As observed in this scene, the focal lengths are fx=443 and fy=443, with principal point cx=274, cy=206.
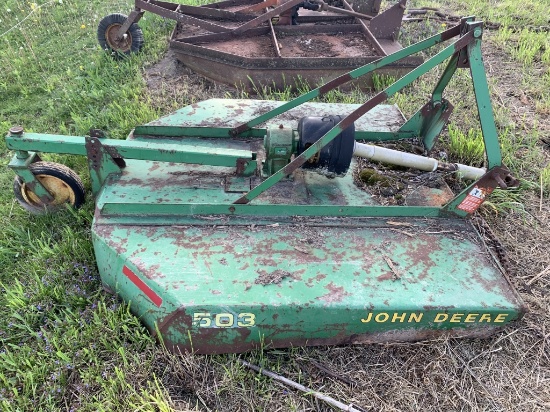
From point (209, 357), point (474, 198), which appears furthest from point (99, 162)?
point (474, 198)

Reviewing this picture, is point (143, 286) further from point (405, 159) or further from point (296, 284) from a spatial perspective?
point (405, 159)

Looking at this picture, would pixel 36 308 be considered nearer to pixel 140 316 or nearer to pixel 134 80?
pixel 140 316

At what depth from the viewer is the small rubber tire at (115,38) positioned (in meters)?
5.10

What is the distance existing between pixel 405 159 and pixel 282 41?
293 centimetres

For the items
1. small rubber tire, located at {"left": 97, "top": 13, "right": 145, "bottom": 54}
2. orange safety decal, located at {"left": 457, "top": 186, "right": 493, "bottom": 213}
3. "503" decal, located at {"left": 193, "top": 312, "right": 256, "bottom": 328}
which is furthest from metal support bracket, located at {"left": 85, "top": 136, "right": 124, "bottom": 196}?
small rubber tire, located at {"left": 97, "top": 13, "right": 145, "bottom": 54}

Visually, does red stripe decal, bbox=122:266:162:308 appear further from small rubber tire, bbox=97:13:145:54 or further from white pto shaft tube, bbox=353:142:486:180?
small rubber tire, bbox=97:13:145:54

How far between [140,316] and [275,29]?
411 centimetres

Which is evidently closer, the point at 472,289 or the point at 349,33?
the point at 472,289

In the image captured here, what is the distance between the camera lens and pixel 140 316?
2.38m

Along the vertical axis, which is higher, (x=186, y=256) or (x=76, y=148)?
(x=76, y=148)

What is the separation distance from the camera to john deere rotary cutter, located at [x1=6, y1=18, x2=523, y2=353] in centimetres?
223

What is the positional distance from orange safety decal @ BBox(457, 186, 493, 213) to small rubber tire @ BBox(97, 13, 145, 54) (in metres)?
4.21

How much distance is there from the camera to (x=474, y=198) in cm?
263

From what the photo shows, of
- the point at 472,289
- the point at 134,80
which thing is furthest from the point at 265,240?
the point at 134,80
